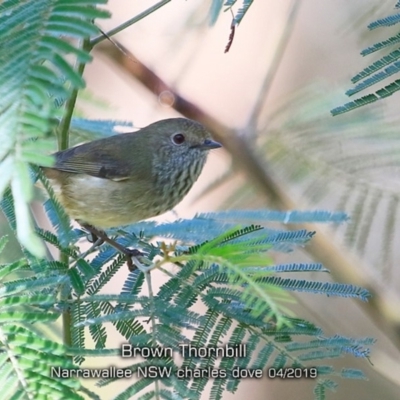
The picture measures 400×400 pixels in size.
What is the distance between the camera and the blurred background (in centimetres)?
217

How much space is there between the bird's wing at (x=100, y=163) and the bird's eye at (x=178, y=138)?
195mm

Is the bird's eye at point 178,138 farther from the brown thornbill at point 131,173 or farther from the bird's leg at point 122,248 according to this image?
the bird's leg at point 122,248

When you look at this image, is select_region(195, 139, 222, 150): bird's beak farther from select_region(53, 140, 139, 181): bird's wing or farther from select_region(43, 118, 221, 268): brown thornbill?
select_region(53, 140, 139, 181): bird's wing

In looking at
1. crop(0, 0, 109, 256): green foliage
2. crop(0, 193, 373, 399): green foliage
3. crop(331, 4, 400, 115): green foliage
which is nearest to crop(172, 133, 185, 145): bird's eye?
crop(0, 193, 373, 399): green foliage

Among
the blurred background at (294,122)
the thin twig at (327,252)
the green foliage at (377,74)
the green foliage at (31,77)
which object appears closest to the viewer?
the green foliage at (31,77)

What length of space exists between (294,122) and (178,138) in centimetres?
44

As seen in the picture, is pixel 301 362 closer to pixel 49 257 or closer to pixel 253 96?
pixel 49 257

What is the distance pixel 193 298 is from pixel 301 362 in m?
0.27

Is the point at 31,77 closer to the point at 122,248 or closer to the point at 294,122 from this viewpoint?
the point at 122,248

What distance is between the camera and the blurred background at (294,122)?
2.17 meters

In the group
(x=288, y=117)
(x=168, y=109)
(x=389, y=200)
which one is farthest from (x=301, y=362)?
(x=168, y=109)

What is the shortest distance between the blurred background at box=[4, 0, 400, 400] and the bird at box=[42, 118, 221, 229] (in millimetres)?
184

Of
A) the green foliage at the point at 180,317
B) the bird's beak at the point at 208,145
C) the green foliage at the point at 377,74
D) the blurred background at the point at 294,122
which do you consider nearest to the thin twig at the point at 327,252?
the blurred background at the point at 294,122

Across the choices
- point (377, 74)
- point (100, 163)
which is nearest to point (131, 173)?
point (100, 163)
